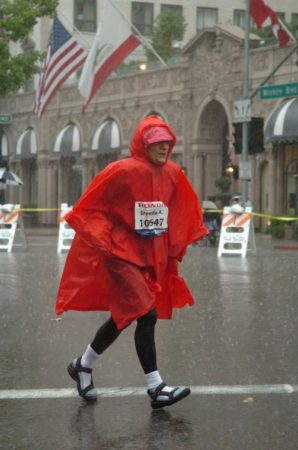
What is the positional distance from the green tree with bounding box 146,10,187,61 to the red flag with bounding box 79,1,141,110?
60.5 ft

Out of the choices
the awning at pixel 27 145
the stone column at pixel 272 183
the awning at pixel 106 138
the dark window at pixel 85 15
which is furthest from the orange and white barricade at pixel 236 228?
the dark window at pixel 85 15

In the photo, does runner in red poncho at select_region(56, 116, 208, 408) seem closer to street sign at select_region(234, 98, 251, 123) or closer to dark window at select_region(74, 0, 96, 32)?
street sign at select_region(234, 98, 251, 123)

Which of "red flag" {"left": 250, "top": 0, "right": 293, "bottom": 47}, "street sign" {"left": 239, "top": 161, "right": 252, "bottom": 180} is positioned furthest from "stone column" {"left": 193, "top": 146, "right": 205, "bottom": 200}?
"street sign" {"left": 239, "top": 161, "right": 252, "bottom": 180}

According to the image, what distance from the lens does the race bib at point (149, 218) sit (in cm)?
689

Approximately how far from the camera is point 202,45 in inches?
1874

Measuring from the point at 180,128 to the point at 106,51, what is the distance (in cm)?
1202

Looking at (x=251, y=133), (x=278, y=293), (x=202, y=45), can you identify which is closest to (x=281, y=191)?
(x=202, y=45)

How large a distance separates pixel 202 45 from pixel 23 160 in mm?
18399

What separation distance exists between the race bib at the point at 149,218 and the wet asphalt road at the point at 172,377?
106 centimetres

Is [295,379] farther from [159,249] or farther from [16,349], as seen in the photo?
[16,349]

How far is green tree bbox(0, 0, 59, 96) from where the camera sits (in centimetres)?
3709

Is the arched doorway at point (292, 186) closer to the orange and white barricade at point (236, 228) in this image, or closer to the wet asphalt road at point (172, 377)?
the orange and white barricade at point (236, 228)

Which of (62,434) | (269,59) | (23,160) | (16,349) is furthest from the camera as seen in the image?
(23,160)

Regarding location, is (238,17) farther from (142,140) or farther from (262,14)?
(142,140)
